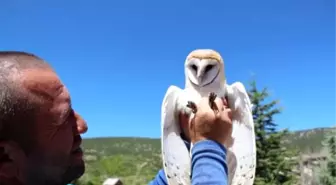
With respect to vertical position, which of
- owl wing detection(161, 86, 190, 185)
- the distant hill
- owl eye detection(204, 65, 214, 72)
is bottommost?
the distant hill

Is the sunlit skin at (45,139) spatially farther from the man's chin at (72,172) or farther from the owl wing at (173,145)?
the owl wing at (173,145)

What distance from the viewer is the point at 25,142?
771 millimetres

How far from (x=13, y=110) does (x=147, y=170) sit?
16926 mm

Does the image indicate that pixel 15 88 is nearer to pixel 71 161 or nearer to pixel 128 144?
pixel 71 161

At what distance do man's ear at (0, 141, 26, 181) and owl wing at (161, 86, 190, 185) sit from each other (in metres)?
1.06

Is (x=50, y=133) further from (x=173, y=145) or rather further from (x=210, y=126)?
(x=173, y=145)

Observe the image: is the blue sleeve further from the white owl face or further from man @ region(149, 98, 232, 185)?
the white owl face

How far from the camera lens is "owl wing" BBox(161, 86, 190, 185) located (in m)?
1.83

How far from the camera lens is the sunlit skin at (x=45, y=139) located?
30.5 inches

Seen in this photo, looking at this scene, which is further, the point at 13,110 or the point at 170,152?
the point at 170,152

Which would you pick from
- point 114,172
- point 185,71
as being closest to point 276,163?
point 114,172

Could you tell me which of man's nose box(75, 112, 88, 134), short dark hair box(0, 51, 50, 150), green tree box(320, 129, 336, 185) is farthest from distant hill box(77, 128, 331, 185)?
short dark hair box(0, 51, 50, 150)

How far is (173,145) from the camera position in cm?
196

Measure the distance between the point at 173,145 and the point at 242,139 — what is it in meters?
0.32
